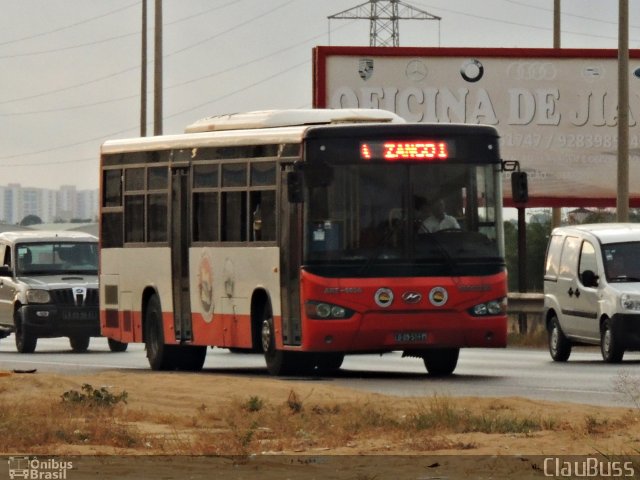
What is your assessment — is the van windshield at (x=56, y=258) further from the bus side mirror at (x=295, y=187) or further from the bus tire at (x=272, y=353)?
the bus side mirror at (x=295, y=187)

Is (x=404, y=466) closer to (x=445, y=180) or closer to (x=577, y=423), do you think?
(x=577, y=423)

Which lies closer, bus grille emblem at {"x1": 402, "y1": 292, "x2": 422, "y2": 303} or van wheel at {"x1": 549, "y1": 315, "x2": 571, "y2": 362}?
bus grille emblem at {"x1": 402, "y1": 292, "x2": 422, "y2": 303}

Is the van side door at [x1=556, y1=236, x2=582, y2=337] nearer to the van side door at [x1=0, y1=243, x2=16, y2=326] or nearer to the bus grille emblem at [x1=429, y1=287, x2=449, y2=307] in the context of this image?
the bus grille emblem at [x1=429, y1=287, x2=449, y2=307]

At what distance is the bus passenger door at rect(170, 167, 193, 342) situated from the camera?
26.4 meters

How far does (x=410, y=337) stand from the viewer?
23875 mm

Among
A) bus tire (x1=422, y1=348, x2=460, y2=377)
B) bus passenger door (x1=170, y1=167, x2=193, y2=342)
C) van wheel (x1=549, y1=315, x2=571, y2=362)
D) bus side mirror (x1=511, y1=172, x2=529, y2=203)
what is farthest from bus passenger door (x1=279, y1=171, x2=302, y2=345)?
van wheel (x1=549, y1=315, x2=571, y2=362)

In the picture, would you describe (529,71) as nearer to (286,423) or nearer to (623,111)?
(623,111)

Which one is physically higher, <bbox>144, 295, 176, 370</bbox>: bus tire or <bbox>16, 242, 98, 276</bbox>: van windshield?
<bbox>16, 242, 98, 276</bbox>: van windshield

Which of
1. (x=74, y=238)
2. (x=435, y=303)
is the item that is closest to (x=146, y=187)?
(x=435, y=303)

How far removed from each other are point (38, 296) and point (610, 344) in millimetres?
11273

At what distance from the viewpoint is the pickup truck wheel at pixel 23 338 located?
35.6m

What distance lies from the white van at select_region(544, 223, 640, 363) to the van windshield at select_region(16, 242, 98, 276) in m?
9.32

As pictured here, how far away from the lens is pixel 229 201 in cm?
2553

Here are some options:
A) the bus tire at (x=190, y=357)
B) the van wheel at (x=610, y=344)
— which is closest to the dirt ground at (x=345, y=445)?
the bus tire at (x=190, y=357)
